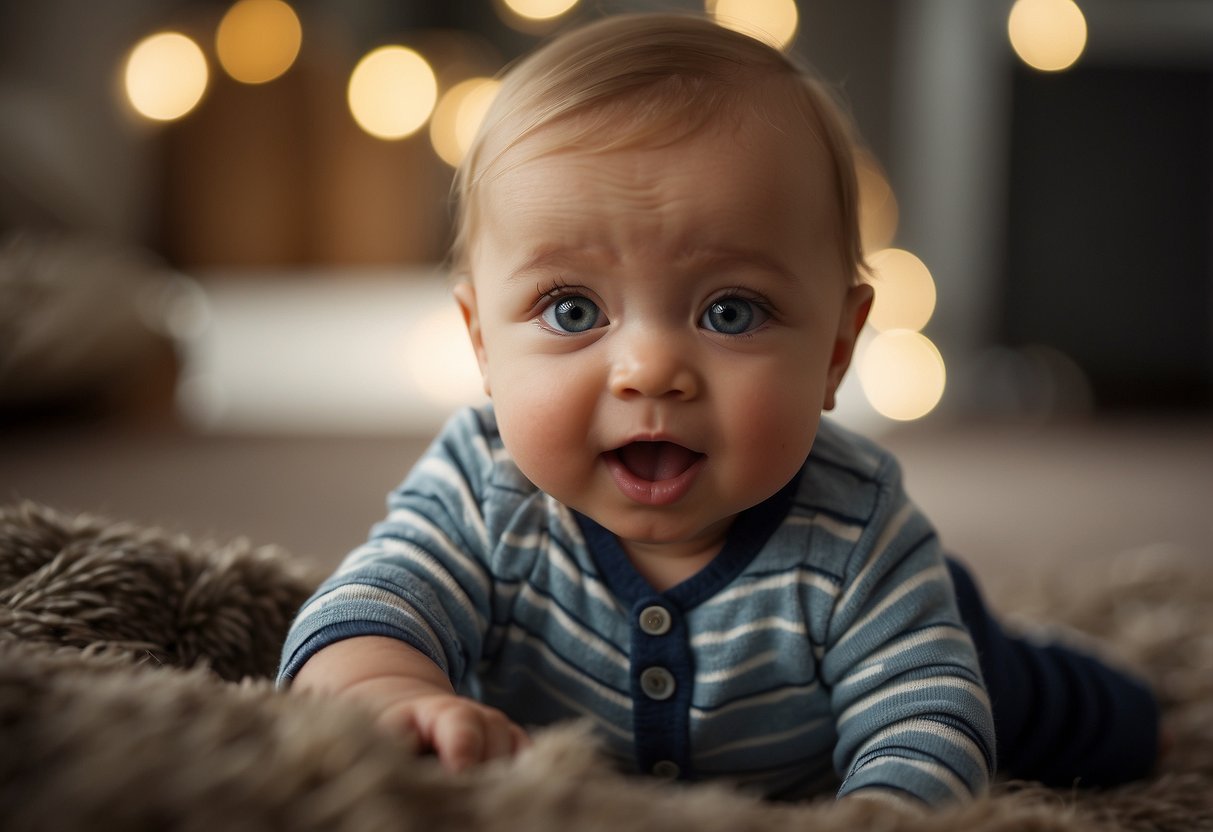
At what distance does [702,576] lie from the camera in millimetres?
682

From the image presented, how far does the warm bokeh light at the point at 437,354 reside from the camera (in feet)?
10.1

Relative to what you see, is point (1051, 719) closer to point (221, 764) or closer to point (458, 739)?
point (458, 739)

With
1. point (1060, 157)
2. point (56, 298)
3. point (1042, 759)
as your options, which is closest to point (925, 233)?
point (1060, 157)

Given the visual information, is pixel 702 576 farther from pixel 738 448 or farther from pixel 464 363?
pixel 464 363

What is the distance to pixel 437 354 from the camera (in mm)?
3096

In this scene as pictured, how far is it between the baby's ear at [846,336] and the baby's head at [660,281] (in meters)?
0.04

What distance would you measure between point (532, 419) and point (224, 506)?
1209mm

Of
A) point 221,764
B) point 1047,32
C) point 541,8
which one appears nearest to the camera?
point 221,764

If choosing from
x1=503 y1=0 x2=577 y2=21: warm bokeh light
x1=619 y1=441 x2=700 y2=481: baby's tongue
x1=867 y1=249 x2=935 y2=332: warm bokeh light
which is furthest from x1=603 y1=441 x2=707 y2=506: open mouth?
x1=503 y1=0 x2=577 y2=21: warm bokeh light

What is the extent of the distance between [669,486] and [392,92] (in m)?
2.68

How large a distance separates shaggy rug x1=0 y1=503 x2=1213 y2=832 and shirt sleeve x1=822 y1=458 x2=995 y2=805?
40 millimetres

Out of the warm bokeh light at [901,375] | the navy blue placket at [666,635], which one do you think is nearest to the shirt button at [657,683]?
the navy blue placket at [666,635]

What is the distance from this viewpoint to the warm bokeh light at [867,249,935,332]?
11.0 feet

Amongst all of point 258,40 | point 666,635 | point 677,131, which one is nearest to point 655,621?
point 666,635
